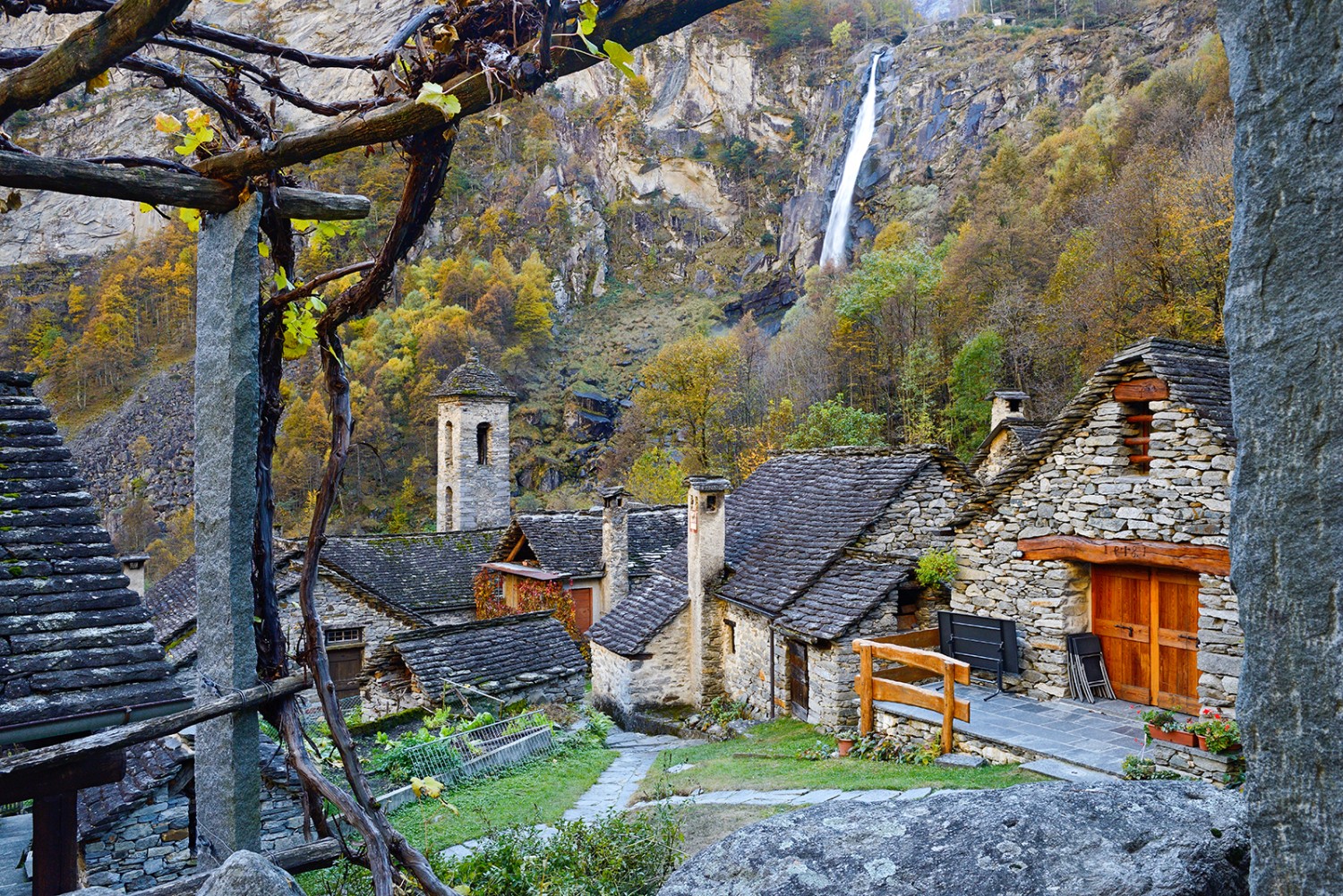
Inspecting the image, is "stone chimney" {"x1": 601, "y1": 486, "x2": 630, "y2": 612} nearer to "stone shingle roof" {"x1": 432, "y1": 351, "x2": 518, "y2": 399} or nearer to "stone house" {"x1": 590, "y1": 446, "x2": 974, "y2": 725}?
"stone house" {"x1": 590, "y1": 446, "x2": 974, "y2": 725}

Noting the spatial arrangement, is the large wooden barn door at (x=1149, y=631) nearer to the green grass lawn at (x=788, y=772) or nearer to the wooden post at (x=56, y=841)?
the green grass lawn at (x=788, y=772)

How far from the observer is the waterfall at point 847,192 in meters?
→ 50.0

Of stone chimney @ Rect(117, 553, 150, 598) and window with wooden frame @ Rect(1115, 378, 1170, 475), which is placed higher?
window with wooden frame @ Rect(1115, 378, 1170, 475)

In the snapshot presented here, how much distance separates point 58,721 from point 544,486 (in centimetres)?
3886

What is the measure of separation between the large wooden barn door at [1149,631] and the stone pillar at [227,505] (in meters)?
10.0

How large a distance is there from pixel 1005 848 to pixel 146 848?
792 centimetres

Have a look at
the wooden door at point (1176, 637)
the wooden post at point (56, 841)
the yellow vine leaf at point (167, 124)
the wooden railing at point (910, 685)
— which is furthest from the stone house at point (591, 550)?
the yellow vine leaf at point (167, 124)

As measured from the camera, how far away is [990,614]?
432 inches

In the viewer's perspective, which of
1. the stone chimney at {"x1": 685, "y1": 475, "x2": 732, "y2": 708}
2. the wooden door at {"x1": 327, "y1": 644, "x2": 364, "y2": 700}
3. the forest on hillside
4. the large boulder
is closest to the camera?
the large boulder

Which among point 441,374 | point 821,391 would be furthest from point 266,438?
point 441,374

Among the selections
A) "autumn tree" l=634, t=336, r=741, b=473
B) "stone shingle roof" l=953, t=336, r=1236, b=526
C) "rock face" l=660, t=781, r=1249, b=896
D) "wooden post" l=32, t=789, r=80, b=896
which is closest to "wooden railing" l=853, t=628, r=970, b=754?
"stone shingle roof" l=953, t=336, r=1236, b=526

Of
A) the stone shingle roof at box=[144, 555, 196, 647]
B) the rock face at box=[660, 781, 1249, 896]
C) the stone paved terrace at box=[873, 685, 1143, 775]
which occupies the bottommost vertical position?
the stone shingle roof at box=[144, 555, 196, 647]

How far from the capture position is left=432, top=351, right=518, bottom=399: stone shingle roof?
89.0 ft

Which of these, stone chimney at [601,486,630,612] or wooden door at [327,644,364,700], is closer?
wooden door at [327,644,364,700]
